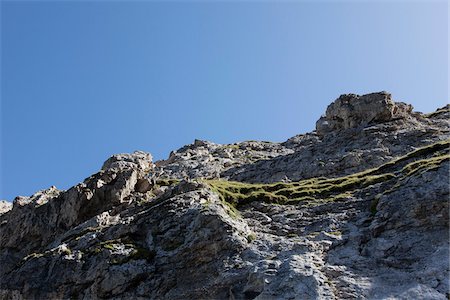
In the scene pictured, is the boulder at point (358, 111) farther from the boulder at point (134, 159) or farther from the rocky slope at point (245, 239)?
the boulder at point (134, 159)

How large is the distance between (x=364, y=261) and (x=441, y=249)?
5.07m

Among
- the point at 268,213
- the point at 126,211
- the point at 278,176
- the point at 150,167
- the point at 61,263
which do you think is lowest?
the point at 61,263

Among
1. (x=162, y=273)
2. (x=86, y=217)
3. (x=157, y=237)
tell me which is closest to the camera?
(x=162, y=273)

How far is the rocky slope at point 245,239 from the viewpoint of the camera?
31.9 meters

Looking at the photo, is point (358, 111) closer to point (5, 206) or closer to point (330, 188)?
point (330, 188)

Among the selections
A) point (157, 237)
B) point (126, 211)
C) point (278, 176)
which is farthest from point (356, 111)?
point (157, 237)

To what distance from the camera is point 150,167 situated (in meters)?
109

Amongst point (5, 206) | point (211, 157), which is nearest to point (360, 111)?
point (211, 157)

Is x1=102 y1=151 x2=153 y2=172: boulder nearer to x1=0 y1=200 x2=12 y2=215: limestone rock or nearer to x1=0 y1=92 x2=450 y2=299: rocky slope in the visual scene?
x1=0 y1=200 x2=12 y2=215: limestone rock

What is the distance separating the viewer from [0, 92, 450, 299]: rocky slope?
31875 millimetres

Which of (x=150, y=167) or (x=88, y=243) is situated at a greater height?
(x=150, y=167)

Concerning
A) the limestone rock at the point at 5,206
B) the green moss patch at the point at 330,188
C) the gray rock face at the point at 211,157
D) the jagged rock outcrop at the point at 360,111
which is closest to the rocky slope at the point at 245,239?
the green moss patch at the point at 330,188

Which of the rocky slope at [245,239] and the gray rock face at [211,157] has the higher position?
the gray rock face at [211,157]

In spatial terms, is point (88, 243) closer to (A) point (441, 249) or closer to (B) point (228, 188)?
(B) point (228, 188)
